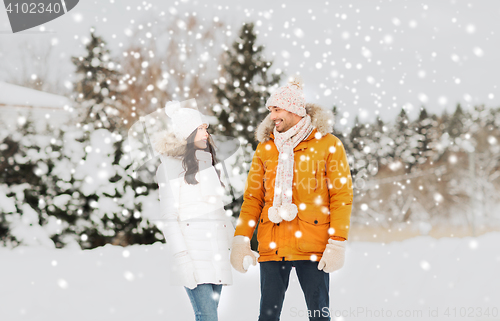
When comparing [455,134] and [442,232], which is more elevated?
[455,134]

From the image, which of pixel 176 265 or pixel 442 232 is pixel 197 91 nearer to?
pixel 442 232

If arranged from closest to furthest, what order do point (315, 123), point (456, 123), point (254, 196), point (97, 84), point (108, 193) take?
1. point (315, 123)
2. point (254, 196)
3. point (108, 193)
4. point (97, 84)
5. point (456, 123)

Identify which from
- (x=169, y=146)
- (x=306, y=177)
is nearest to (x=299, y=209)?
(x=306, y=177)

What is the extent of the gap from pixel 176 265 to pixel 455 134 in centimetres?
1684

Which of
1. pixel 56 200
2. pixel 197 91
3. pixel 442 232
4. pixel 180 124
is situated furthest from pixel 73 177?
pixel 442 232

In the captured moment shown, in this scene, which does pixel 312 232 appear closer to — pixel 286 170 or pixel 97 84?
pixel 286 170

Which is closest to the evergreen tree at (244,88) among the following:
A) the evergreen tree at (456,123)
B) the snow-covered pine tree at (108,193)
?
the snow-covered pine tree at (108,193)

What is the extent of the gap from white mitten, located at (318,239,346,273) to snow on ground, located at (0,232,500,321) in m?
2.26

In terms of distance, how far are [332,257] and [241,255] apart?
71cm

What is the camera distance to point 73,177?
814cm

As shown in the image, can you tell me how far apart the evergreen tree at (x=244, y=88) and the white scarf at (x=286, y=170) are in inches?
216

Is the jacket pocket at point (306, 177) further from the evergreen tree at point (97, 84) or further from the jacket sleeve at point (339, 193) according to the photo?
the evergreen tree at point (97, 84)

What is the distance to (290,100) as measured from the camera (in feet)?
11.1

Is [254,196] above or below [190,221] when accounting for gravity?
above
